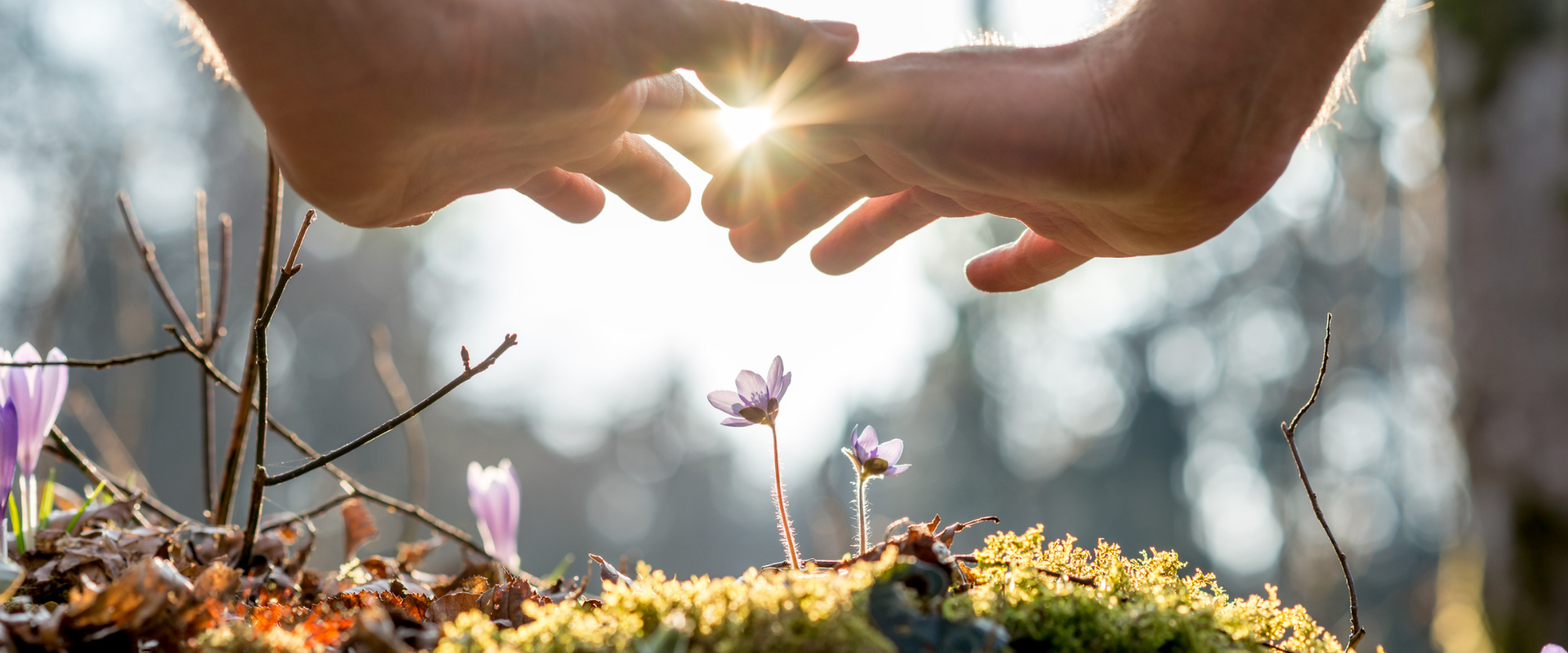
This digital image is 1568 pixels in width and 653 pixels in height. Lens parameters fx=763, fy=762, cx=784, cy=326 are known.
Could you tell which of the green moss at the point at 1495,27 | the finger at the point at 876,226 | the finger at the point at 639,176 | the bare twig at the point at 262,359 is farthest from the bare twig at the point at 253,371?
the green moss at the point at 1495,27

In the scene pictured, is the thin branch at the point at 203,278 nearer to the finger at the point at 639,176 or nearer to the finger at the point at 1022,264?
the finger at the point at 639,176

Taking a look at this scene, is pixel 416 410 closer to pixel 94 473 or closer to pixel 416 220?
pixel 416 220

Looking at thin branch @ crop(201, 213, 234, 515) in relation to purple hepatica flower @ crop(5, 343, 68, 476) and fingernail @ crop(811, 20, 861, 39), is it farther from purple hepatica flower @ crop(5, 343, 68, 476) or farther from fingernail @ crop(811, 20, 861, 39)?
fingernail @ crop(811, 20, 861, 39)

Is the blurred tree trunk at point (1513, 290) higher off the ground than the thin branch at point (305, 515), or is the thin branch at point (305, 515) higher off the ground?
the blurred tree trunk at point (1513, 290)

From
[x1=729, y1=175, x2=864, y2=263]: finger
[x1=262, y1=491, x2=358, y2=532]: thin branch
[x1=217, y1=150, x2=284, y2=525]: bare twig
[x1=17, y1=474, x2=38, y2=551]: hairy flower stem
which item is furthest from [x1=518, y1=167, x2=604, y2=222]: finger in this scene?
[x1=17, y1=474, x2=38, y2=551]: hairy flower stem

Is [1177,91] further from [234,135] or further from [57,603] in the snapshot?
[234,135]

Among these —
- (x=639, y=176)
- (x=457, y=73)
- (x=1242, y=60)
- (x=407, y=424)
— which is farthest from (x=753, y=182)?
(x=407, y=424)
